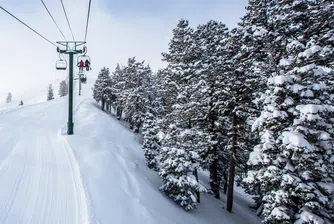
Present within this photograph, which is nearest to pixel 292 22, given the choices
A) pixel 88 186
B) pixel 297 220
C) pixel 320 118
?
pixel 320 118

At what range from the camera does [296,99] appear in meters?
8.34

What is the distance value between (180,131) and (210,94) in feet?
16.0

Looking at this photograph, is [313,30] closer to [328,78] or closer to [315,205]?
[328,78]

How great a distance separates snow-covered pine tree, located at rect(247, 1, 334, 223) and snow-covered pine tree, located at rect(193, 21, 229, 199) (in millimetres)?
5477

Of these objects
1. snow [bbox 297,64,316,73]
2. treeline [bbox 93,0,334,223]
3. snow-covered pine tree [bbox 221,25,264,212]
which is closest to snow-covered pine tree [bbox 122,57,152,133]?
treeline [bbox 93,0,334,223]

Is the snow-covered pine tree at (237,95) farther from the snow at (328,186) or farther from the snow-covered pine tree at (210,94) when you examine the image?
the snow at (328,186)

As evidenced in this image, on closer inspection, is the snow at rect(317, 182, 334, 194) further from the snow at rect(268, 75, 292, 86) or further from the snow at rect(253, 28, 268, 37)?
the snow at rect(253, 28, 268, 37)

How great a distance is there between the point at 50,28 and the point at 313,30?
15.7m

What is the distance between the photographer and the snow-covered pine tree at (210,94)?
1434 cm

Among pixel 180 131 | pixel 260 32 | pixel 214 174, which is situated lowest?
pixel 214 174

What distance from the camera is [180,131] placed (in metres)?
12.4

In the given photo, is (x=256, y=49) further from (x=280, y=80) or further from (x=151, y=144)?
(x=151, y=144)

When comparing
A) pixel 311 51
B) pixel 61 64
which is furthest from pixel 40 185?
pixel 311 51

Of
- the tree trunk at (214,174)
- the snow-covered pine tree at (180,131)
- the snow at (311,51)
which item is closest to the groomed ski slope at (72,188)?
the snow-covered pine tree at (180,131)
